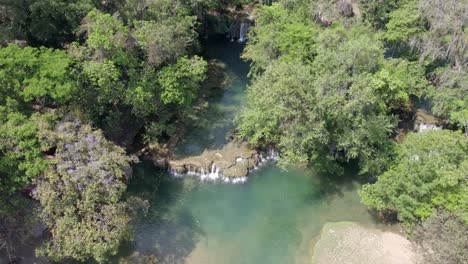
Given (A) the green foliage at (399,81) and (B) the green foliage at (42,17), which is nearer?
(B) the green foliage at (42,17)

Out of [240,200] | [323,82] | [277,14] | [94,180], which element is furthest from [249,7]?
[94,180]

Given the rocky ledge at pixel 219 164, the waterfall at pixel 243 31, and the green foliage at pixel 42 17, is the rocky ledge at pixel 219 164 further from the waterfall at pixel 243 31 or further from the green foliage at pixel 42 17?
the waterfall at pixel 243 31

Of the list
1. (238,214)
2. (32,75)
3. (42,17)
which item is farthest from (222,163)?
(42,17)

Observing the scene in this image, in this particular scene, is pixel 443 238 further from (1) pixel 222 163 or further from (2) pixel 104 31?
(2) pixel 104 31

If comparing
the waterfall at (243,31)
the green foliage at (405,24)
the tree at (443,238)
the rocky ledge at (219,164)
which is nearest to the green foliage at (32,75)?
the rocky ledge at (219,164)

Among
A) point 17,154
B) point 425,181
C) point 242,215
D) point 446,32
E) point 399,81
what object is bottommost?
point 242,215
